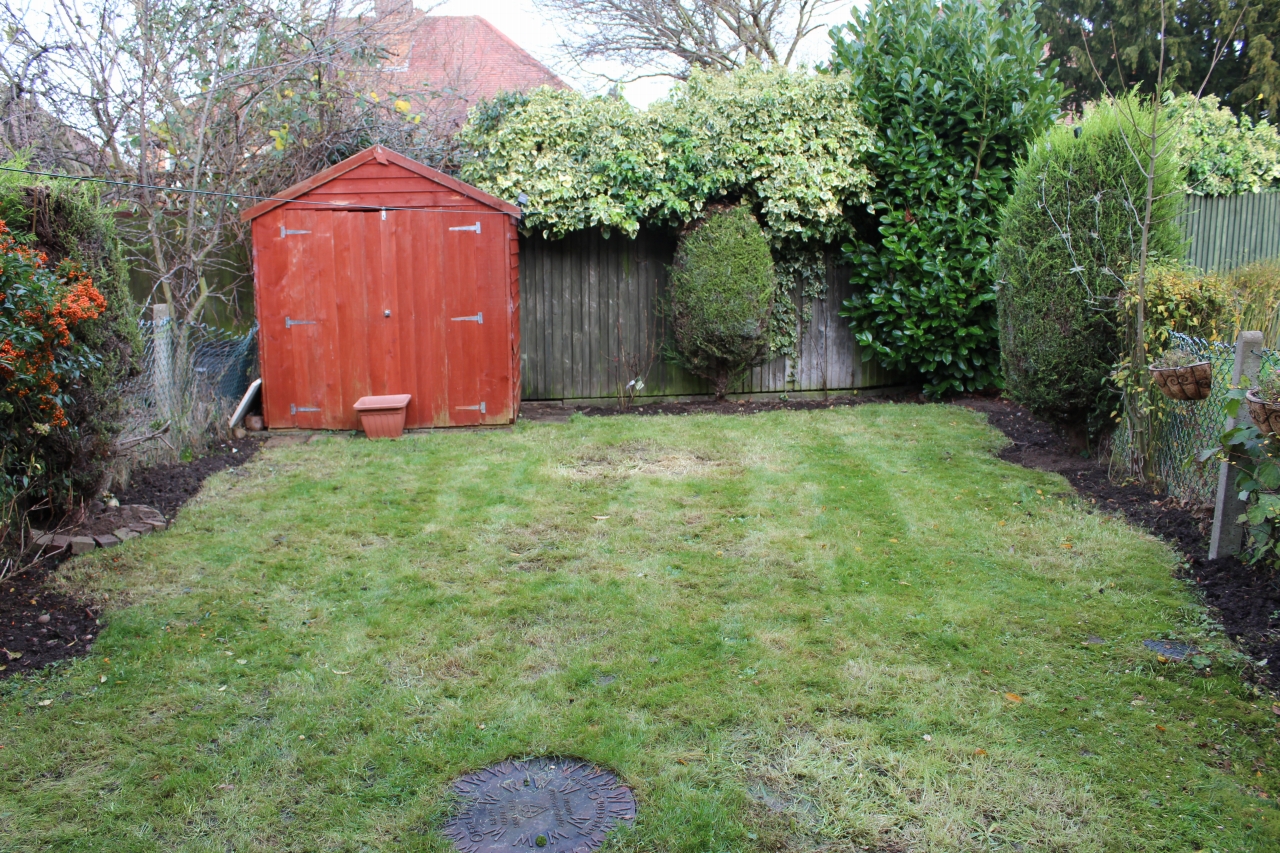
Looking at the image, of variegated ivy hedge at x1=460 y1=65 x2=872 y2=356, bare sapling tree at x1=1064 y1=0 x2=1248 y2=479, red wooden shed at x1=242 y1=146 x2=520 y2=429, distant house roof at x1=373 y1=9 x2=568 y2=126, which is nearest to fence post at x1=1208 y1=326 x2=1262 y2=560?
bare sapling tree at x1=1064 y1=0 x2=1248 y2=479

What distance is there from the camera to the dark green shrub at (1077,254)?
230 inches

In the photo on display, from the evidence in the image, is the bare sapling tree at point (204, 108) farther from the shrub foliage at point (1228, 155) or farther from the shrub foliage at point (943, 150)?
the shrub foliage at point (1228, 155)

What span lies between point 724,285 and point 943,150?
2.61 metres

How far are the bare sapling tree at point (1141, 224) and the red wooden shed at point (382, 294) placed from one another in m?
4.72

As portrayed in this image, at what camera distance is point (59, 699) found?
3270 mm

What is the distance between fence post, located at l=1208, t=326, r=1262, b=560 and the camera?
4.27m

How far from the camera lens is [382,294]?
7.74m

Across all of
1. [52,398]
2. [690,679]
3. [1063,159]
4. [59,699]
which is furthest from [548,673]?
[1063,159]

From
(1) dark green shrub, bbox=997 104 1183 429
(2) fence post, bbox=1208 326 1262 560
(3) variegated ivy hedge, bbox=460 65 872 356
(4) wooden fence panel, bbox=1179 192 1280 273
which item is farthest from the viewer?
(4) wooden fence panel, bbox=1179 192 1280 273

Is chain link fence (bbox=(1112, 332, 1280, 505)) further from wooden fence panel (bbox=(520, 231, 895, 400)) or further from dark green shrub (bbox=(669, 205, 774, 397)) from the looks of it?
wooden fence panel (bbox=(520, 231, 895, 400))

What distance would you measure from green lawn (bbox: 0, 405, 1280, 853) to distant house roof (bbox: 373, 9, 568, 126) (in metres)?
7.75

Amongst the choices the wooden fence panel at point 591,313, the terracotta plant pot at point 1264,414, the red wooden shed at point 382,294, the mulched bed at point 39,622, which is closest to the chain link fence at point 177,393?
the red wooden shed at point 382,294

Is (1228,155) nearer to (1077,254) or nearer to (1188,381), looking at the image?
(1077,254)

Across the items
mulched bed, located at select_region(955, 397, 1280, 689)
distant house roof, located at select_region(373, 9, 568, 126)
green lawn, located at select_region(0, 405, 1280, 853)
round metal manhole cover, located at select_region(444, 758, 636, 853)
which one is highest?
distant house roof, located at select_region(373, 9, 568, 126)
